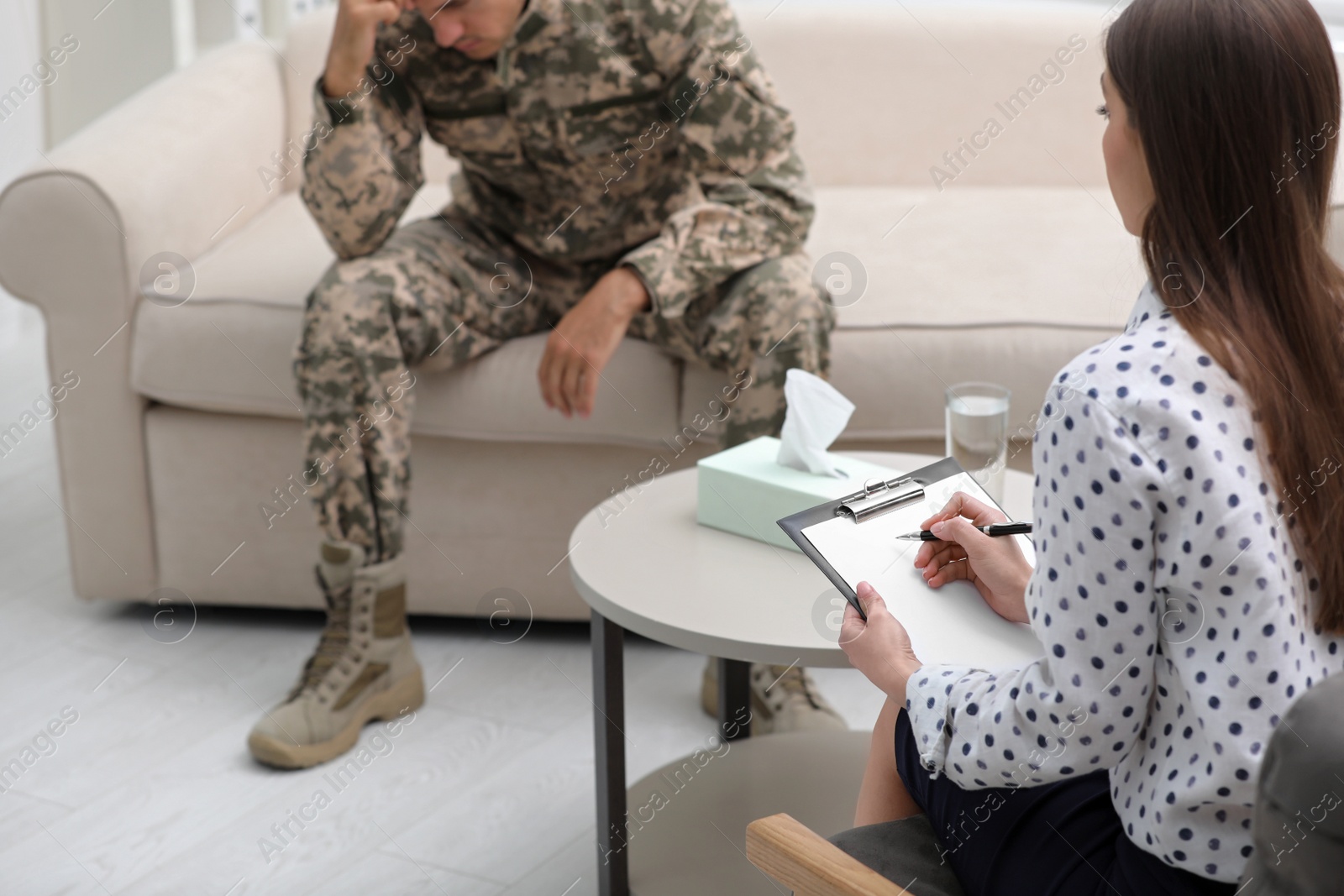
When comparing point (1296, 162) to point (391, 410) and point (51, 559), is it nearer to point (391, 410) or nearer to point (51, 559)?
point (391, 410)

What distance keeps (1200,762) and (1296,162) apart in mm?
318

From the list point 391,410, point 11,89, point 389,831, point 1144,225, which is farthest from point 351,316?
point 11,89

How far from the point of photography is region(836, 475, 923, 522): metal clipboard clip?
3.47 feet

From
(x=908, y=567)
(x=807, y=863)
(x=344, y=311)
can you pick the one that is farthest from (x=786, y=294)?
(x=807, y=863)

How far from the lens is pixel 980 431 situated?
46.9 inches

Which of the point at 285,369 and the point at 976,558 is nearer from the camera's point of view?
the point at 976,558

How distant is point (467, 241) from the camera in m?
1.84

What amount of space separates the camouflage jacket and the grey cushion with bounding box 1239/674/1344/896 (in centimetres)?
121

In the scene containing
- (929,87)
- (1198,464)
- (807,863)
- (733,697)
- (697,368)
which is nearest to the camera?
(1198,464)

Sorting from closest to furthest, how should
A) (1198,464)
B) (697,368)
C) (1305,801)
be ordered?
(1305,801) → (1198,464) → (697,368)

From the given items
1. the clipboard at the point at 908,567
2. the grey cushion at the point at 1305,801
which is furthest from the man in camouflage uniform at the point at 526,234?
the grey cushion at the point at 1305,801

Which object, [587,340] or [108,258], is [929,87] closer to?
[587,340]

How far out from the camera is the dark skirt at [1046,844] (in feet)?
2.40

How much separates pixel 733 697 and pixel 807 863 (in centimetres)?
72
